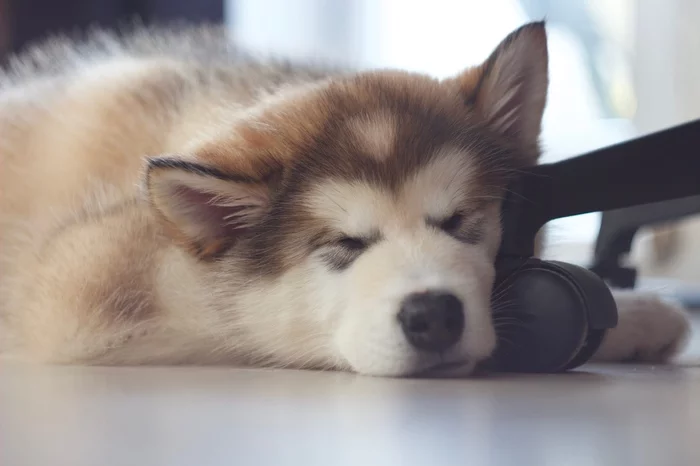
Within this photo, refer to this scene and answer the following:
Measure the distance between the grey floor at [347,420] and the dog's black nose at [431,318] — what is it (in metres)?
0.06

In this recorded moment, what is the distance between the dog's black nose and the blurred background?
7.64 feet

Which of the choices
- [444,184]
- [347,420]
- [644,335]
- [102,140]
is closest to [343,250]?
[444,184]

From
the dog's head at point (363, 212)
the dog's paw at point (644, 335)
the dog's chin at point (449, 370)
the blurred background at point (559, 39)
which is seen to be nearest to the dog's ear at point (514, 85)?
the dog's head at point (363, 212)

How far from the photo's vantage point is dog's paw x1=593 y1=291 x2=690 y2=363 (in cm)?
130

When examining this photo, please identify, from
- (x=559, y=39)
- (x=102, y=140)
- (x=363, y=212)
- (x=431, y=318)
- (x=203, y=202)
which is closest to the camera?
(x=431, y=318)

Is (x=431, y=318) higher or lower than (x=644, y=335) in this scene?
higher

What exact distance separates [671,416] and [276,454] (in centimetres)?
42

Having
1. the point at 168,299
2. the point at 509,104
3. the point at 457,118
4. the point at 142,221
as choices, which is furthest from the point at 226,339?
the point at 509,104

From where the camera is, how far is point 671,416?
0.81 meters

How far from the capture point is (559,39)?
3377 mm

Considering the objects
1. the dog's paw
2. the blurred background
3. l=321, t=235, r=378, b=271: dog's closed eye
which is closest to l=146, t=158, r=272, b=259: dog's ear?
l=321, t=235, r=378, b=271: dog's closed eye

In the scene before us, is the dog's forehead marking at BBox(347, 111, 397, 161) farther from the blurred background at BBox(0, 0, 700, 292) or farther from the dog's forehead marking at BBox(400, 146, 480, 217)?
the blurred background at BBox(0, 0, 700, 292)

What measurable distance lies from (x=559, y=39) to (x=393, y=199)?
8.22 ft

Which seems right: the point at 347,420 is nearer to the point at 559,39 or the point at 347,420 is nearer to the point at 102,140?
the point at 102,140
